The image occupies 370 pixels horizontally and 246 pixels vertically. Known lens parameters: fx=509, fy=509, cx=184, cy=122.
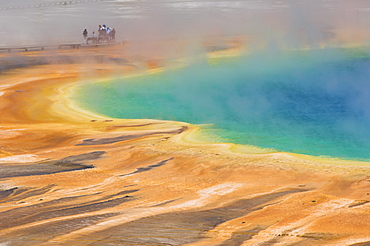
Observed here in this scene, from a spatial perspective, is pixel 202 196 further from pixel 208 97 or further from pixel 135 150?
pixel 208 97

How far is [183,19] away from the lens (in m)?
35.9

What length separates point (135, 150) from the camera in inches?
337

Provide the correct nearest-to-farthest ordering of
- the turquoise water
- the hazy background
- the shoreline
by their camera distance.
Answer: the shoreline, the turquoise water, the hazy background

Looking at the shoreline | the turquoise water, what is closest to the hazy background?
the turquoise water

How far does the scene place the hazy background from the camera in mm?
28656

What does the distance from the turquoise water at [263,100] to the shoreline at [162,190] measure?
1.50 metres

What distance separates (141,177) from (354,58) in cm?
1674

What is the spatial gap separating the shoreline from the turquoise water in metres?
1.50

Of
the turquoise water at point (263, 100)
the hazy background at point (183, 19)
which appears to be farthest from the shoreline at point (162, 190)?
the hazy background at point (183, 19)

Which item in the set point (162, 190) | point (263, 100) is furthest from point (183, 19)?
point (162, 190)

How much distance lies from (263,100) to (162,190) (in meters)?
8.07

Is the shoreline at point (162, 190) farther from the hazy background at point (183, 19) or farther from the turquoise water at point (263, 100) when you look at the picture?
the hazy background at point (183, 19)

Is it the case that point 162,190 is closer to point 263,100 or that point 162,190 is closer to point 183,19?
point 263,100

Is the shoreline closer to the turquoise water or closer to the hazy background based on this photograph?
the turquoise water
